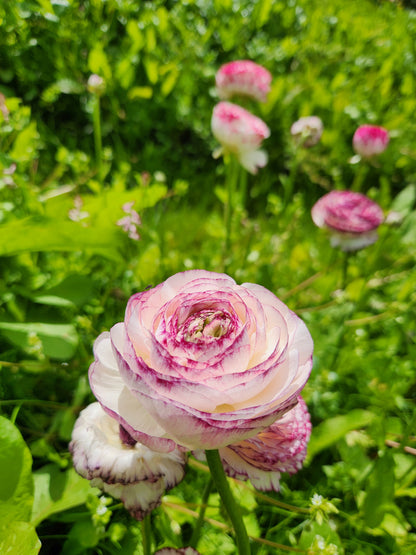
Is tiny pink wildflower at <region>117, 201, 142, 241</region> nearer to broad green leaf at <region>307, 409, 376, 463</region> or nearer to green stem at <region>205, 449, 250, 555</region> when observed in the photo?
broad green leaf at <region>307, 409, 376, 463</region>

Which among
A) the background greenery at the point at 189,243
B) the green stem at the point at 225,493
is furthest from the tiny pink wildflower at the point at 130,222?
the green stem at the point at 225,493

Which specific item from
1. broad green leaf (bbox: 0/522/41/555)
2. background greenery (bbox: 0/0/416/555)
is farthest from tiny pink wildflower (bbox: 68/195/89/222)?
broad green leaf (bbox: 0/522/41/555)

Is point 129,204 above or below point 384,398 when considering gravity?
above

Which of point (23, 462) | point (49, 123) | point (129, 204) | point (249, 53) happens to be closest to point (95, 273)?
point (129, 204)

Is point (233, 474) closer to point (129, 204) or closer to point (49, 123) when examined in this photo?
point (129, 204)

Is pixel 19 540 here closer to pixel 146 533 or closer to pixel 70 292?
pixel 146 533

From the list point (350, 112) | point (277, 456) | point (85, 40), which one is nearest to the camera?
point (277, 456)
